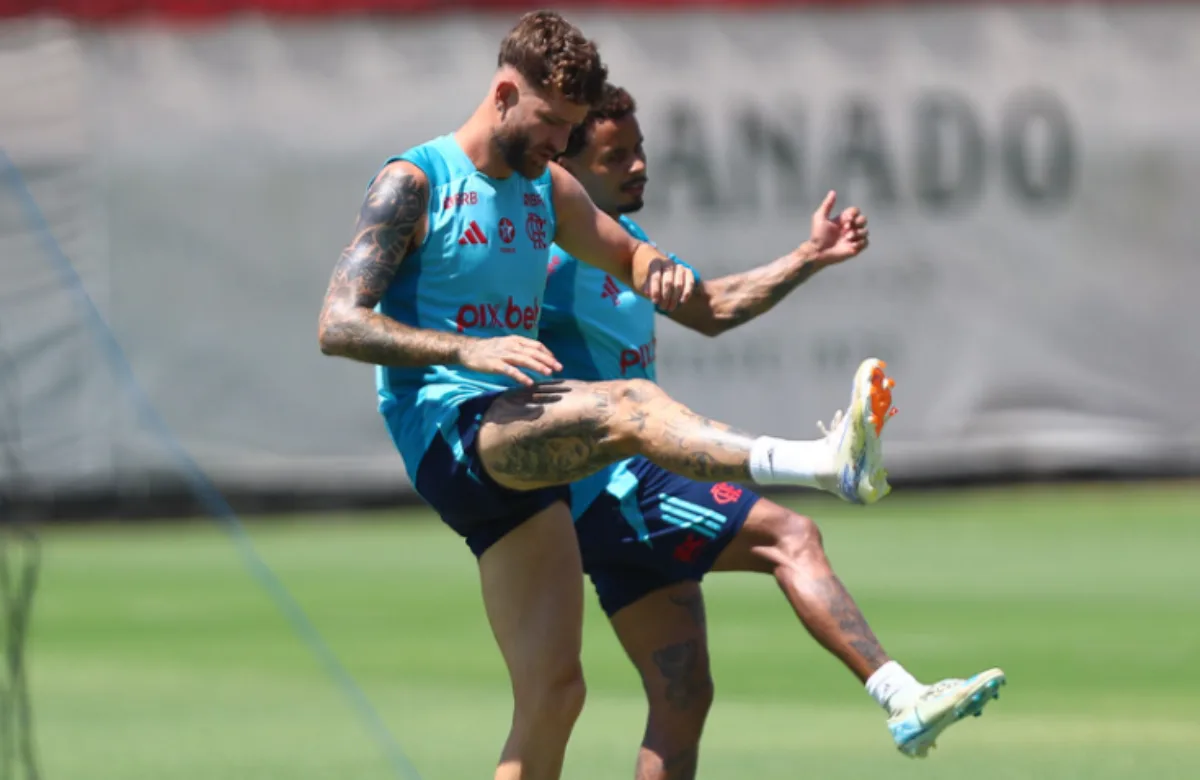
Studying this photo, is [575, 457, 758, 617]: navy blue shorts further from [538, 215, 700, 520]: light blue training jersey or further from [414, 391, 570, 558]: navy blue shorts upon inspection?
[414, 391, 570, 558]: navy blue shorts

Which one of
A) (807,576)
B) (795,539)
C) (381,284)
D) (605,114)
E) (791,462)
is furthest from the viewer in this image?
(605,114)

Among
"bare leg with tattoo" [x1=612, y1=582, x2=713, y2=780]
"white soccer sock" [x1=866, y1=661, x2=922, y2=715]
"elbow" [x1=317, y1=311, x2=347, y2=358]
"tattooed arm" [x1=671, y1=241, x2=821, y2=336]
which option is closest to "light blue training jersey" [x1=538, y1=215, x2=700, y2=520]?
"tattooed arm" [x1=671, y1=241, x2=821, y2=336]

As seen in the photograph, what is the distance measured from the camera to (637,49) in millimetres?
19484

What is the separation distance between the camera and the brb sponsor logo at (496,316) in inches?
239

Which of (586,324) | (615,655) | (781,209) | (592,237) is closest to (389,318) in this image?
(592,237)

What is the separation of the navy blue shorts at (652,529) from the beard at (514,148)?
1.24 meters

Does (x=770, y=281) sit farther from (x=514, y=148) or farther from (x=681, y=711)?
(x=681, y=711)

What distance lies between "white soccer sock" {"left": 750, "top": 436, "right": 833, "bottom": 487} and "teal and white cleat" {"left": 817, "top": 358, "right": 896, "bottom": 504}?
0.11ft

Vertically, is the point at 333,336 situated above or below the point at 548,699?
above

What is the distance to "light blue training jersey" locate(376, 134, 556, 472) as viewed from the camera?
6.02 m

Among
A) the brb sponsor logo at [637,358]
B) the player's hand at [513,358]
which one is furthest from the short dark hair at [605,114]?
the player's hand at [513,358]

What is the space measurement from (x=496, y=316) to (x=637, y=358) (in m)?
1.11

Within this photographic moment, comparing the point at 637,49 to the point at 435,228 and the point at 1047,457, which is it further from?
the point at 435,228

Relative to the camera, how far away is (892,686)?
235 inches
